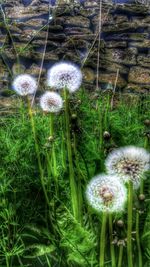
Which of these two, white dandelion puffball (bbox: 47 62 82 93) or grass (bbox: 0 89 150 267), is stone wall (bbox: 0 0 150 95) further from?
white dandelion puffball (bbox: 47 62 82 93)

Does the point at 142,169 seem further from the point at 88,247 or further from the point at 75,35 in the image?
the point at 75,35

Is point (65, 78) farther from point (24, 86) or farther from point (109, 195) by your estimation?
point (109, 195)

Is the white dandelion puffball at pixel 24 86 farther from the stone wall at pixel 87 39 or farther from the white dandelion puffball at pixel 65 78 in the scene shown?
the stone wall at pixel 87 39

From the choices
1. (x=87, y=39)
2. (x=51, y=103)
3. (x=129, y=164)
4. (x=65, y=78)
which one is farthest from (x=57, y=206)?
(x=87, y=39)

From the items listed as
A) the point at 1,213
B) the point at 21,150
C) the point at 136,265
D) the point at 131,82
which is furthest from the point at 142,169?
the point at 131,82

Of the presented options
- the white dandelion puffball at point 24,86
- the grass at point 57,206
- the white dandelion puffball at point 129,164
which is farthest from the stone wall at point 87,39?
the white dandelion puffball at point 129,164

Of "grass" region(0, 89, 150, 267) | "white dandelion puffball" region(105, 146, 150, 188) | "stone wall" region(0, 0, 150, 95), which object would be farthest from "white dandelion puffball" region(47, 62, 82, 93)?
"stone wall" region(0, 0, 150, 95)
